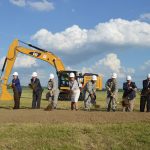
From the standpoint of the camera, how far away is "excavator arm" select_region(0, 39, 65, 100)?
1486 inches

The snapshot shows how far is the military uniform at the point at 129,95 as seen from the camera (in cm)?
2114

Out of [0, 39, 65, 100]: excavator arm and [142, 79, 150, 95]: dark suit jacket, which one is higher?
[0, 39, 65, 100]: excavator arm

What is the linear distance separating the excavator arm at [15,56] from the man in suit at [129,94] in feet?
57.9

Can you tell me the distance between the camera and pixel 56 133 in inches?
557

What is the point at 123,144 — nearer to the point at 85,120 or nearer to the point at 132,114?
the point at 85,120

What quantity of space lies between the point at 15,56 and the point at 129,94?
19.1m

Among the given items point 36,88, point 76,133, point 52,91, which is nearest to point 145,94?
point 52,91

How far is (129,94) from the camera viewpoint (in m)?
21.3

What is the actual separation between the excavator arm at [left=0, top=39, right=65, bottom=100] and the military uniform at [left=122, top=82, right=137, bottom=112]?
17.6 metres

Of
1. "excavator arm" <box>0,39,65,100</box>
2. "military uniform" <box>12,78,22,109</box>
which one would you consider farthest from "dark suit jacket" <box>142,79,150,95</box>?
"excavator arm" <box>0,39,65,100</box>

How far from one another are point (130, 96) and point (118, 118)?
445 centimetres

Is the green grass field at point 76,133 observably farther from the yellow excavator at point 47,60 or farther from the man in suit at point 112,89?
the yellow excavator at point 47,60

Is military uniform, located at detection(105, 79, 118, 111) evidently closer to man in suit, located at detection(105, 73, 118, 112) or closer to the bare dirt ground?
man in suit, located at detection(105, 73, 118, 112)

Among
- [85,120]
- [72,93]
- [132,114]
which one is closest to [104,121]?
[85,120]
